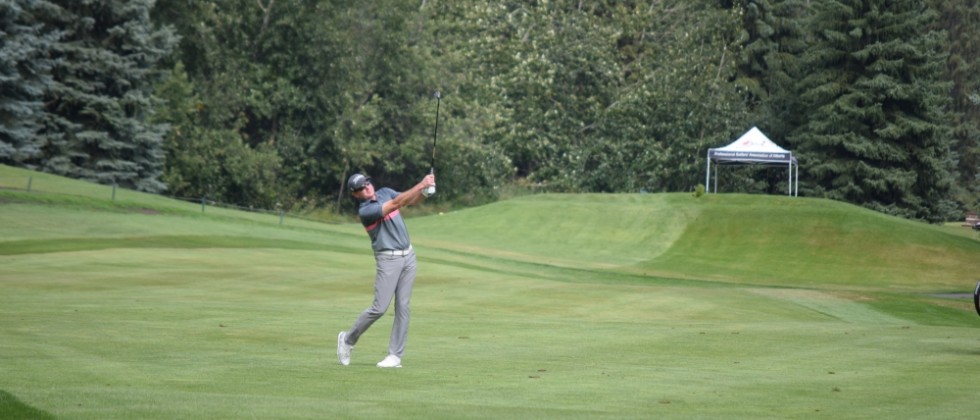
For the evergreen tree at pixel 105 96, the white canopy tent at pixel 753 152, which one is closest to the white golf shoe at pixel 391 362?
the white canopy tent at pixel 753 152

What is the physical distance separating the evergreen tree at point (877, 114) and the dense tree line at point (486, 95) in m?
0.13

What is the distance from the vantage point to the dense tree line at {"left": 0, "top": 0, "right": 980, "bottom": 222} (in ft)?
216

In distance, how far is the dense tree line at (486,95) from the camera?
216ft

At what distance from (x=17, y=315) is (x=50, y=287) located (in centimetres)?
746

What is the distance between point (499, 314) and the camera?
27.2 metres

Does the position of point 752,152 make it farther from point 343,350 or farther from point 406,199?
point 406,199

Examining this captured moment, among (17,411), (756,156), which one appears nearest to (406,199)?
(17,411)

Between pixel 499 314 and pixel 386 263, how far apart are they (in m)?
11.1

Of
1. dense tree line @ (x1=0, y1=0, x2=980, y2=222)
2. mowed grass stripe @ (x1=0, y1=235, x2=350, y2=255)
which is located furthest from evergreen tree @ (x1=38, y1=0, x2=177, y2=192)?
mowed grass stripe @ (x1=0, y1=235, x2=350, y2=255)

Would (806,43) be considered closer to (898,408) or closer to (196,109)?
(196,109)

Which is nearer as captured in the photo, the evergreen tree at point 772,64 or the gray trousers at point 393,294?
the gray trousers at point 393,294

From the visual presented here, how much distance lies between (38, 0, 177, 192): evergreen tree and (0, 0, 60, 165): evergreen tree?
1850 mm

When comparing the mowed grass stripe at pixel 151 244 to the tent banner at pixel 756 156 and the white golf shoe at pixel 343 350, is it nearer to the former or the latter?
the white golf shoe at pixel 343 350

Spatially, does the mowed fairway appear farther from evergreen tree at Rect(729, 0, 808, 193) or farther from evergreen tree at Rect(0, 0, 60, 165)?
evergreen tree at Rect(729, 0, 808, 193)
